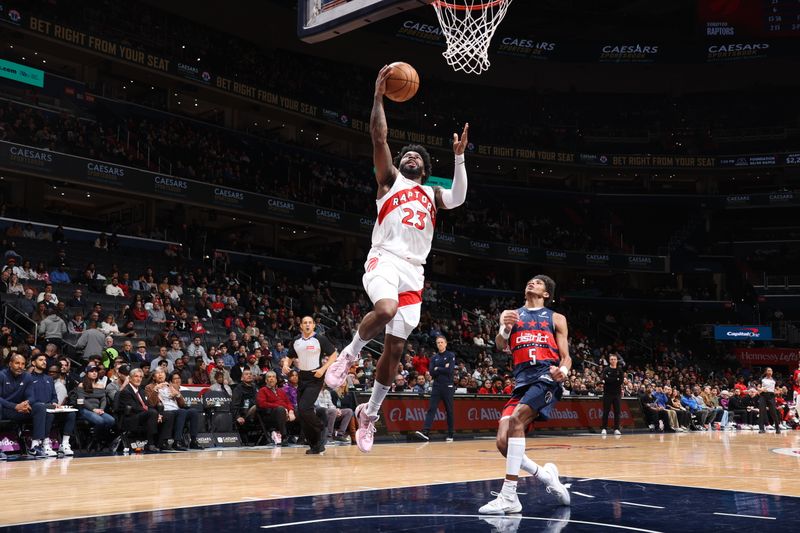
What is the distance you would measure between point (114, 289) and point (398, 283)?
15534 millimetres

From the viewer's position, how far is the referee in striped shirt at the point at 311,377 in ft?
37.6

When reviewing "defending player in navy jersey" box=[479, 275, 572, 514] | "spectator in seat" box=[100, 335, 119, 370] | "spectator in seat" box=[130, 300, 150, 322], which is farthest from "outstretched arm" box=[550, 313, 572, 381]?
"spectator in seat" box=[130, 300, 150, 322]

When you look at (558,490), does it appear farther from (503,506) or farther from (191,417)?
(191,417)

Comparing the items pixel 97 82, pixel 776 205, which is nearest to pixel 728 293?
pixel 776 205

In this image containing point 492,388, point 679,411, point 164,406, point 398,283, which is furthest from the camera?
point 679,411

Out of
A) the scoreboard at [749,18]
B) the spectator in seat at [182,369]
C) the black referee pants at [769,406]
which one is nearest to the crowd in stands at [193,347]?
the spectator in seat at [182,369]

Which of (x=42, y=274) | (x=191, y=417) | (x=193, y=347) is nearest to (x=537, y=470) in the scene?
(x=191, y=417)

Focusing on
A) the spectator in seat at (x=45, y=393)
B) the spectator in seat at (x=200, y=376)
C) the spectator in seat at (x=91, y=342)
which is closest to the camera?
the spectator in seat at (x=45, y=393)

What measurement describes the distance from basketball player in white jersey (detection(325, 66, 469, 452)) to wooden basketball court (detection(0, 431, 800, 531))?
1289 millimetres

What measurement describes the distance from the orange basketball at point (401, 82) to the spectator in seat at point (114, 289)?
15.5m

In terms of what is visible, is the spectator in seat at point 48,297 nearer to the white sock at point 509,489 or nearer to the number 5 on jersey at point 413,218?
the number 5 on jersey at point 413,218

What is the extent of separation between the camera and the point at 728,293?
41.8 meters

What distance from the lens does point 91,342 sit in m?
15.5

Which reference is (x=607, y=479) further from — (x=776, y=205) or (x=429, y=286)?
(x=776, y=205)
